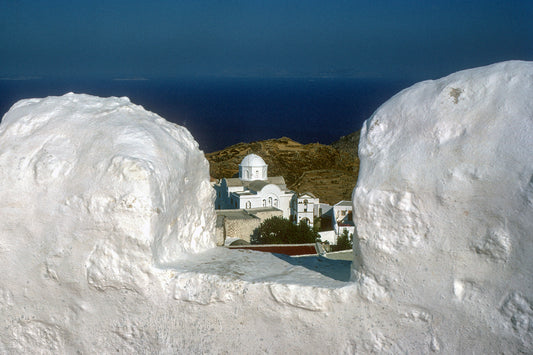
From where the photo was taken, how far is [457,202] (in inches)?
130

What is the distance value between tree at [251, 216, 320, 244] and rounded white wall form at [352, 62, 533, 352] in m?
28.4

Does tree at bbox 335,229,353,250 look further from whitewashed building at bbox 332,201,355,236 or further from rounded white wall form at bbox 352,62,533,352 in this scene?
rounded white wall form at bbox 352,62,533,352

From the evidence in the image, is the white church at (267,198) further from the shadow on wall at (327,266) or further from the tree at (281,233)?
the shadow on wall at (327,266)

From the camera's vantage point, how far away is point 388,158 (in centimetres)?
358

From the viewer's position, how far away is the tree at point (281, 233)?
32.2 m

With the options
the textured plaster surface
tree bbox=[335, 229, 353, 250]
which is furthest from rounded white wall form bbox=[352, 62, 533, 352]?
tree bbox=[335, 229, 353, 250]

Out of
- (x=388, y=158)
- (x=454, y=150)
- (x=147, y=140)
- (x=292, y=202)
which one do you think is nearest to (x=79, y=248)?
(x=147, y=140)

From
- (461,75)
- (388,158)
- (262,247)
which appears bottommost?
(262,247)

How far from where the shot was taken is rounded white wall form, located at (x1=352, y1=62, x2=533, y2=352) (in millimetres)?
3168

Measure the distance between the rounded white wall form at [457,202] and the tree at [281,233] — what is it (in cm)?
2835

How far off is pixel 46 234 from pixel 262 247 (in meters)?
17.5

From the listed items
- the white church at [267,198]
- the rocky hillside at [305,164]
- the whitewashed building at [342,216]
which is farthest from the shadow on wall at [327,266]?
the rocky hillside at [305,164]

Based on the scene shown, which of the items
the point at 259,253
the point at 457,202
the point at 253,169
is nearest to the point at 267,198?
the point at 253,169

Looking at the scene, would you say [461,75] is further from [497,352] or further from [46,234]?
[46,234]
